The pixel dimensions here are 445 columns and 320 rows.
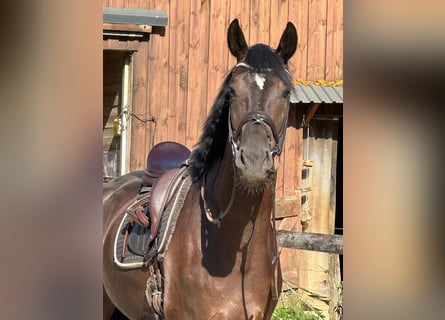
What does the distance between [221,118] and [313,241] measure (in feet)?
7.24

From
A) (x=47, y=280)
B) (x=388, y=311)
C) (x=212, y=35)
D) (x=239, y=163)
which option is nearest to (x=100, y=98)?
(x=47, y=280)

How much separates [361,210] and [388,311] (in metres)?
0.09

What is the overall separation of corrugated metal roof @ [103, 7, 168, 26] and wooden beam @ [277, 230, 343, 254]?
2553 mm

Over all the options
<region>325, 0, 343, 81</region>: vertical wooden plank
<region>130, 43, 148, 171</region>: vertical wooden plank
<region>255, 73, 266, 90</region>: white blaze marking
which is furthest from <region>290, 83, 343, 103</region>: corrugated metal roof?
<region>255, 73, 266, 90</region>: white blaze marking

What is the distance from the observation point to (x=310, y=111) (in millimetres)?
6391

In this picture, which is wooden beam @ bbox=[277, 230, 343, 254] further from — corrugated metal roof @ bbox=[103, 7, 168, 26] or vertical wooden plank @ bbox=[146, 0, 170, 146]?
corrugated metal roof @ bbox=[103, 7, 168, 26]

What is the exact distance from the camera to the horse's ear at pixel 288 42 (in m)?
2.38

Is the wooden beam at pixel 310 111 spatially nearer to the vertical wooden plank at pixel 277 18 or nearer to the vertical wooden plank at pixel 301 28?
the vertical wooden plank at pixel 301 28

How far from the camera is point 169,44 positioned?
5.86 meters

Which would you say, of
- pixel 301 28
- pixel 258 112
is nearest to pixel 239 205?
pixel 258 112

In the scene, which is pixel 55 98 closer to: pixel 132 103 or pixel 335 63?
pixel 132 103

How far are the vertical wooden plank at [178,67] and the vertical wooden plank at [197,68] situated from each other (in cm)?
5

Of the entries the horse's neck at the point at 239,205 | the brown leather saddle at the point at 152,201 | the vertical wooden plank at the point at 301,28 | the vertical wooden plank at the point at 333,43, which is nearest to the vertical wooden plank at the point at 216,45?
the vertical wooden plank at the point at 301,28

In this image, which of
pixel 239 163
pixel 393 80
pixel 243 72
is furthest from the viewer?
pixel 243 72
